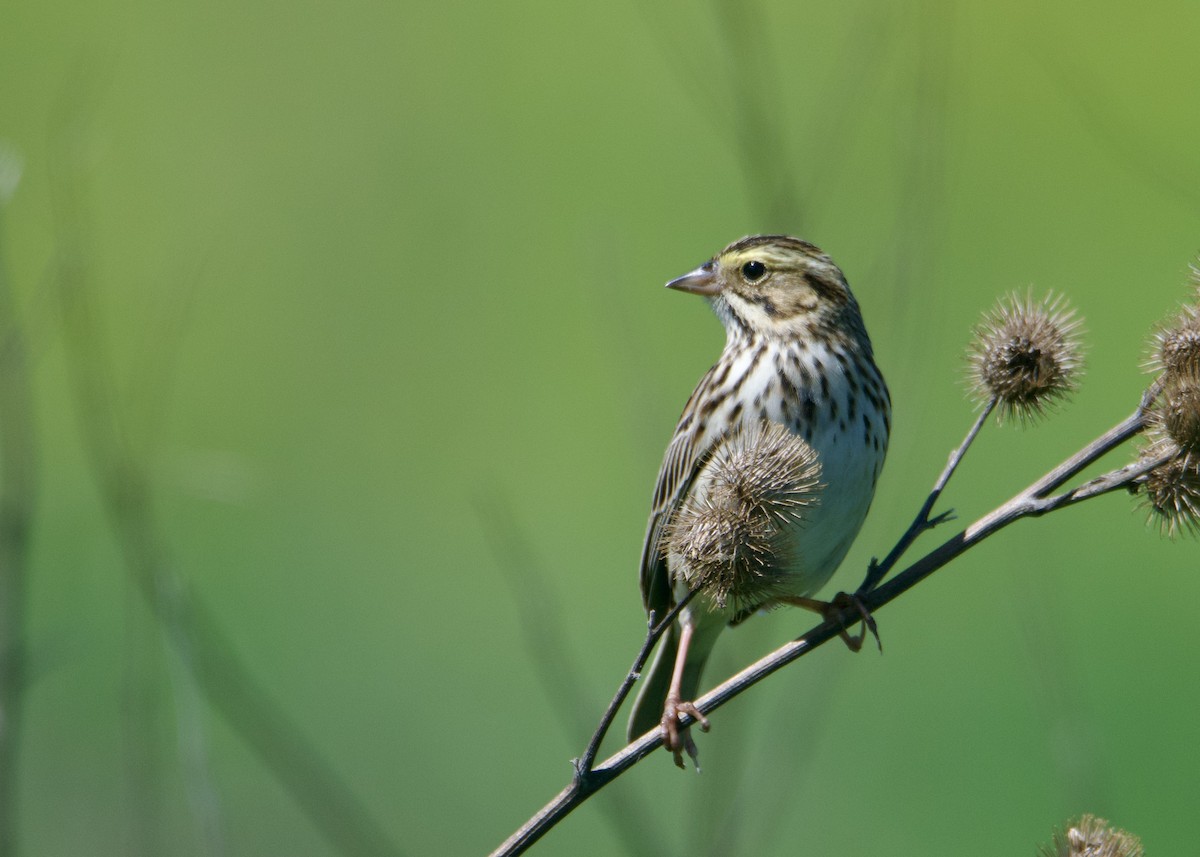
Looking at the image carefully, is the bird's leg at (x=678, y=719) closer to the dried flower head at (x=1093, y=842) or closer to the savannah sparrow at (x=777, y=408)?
the savannah sparrow at (x=777, y=408)

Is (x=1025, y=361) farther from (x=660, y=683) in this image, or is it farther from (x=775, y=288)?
(x=660, y=683)

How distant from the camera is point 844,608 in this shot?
3.92 metres

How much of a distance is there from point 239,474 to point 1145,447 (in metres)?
7.23

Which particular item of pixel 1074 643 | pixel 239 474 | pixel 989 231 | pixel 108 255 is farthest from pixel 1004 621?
pixel 108 255

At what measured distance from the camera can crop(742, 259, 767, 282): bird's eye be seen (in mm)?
4719

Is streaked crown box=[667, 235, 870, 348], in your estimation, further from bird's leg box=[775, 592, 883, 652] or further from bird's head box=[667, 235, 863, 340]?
bird's leg box=[775, 592, 883, 652]

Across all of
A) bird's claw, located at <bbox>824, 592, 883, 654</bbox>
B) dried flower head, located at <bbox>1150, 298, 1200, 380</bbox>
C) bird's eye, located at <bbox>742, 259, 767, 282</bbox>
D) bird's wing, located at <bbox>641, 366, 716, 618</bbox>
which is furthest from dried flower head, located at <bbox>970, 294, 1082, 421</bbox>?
bird's eye, located at <bbox>742, 259, 767, 282</bbox>

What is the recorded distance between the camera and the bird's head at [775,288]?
181 inches

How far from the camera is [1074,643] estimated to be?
7.95 m

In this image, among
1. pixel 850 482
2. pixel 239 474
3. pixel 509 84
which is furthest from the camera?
pixel 509 84

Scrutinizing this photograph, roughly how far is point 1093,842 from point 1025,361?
4.15ft

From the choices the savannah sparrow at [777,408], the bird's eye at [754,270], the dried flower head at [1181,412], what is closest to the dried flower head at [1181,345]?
the dried flower head at [1181,412]

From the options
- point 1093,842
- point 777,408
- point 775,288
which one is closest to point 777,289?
point 775,288

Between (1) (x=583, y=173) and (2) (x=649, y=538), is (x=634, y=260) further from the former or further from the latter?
(2) (x=649, y=538)
